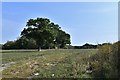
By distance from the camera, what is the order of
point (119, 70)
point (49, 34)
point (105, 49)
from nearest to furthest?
point (119, 70) → point (105, 49) → point (49, 34)

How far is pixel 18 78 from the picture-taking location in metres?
9.98

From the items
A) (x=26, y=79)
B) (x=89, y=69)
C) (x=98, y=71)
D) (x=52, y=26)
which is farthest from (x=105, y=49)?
(x=52, y=26)

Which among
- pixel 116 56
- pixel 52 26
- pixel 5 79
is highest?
pixel 52 26

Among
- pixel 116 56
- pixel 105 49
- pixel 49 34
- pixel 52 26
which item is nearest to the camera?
pixel 116 56

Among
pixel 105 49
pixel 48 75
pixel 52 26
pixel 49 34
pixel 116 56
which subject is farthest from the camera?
pixel 52 26

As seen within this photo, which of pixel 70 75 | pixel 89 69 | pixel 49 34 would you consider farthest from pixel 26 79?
pixel 49 34

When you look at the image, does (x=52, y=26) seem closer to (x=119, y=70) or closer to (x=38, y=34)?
(x=38, y=34)

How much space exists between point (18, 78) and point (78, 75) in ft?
7.16

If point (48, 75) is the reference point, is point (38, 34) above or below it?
above

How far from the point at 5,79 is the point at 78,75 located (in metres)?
Result: 2.63

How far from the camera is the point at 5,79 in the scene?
1001 centimetres

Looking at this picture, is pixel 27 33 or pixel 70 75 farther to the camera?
pixel 27 33

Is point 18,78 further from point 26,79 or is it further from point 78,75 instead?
point 78,75

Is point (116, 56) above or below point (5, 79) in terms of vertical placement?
above
